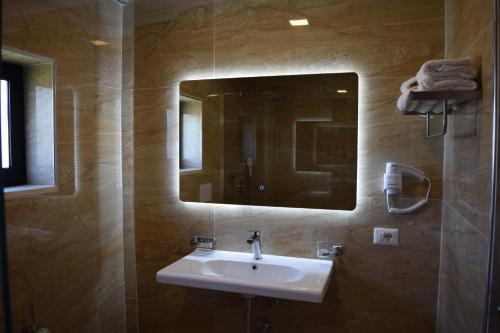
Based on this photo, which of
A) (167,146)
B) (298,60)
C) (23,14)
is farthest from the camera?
(167,146)

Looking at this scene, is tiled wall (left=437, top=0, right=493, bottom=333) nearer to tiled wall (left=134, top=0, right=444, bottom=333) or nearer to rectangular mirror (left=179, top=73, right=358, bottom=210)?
tiled wall (left=134, top=0, right=444, bottom=333)

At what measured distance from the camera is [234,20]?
215 centimetres

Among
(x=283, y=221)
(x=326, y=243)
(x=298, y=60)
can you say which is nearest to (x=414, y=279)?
(x=326, y=243)

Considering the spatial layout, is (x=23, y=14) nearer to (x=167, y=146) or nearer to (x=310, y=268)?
(x=167, y=146)

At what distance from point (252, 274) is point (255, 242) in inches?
6.8

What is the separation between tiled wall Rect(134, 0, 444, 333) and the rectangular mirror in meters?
0.06

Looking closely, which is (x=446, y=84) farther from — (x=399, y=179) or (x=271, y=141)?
(x=271, y=141)

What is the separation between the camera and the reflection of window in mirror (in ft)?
7.34

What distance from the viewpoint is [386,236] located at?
194 centimetres

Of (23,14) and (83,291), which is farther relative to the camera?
(83,291)

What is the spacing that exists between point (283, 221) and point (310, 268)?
31 cm

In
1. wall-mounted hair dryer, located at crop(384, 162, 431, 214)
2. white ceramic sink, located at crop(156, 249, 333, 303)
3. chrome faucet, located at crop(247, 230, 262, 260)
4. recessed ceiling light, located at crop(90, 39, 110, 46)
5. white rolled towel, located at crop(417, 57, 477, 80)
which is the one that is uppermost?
recessed ceiling light, located at crop(90, 39, 110, 46)

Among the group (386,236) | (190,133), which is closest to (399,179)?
(386,236)

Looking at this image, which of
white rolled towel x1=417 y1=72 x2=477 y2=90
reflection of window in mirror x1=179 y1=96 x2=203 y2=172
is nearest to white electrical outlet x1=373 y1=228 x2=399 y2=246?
white rolled towel x1=417 y1=72 x2=477 y2=90
